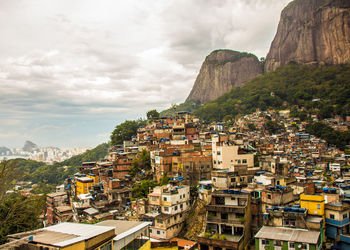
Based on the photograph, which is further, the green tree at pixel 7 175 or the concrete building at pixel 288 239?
the green tree at pixel 7 175

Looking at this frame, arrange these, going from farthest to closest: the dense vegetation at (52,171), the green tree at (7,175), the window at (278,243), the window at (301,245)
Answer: the dense vegetation at (52,171)
the green tree at (7,175)
the window at (278,243)
the window at (301,245)

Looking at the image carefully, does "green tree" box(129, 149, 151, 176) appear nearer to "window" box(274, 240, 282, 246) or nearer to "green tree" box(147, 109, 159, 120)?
"window" box(274, 240, 282, 246)

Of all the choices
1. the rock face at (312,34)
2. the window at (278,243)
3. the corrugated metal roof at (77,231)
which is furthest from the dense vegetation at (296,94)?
the corrugated metal roof at (77,231)

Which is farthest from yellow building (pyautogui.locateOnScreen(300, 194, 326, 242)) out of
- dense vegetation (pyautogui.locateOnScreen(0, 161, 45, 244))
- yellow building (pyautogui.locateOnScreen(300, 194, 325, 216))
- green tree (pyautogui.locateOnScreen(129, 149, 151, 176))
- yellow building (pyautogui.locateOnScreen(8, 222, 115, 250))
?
green tree (pyautogui.locateOnScreen(129, 149, 151, 176))

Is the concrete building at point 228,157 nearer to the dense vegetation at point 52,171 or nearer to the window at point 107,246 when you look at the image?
the window at point 107,246

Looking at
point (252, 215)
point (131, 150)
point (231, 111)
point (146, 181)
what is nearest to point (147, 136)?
point (131, 150)

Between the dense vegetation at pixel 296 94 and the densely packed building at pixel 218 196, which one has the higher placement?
the dense vegetation at pixel 296 94

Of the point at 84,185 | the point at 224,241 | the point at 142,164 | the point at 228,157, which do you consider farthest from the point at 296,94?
the point at 224,241

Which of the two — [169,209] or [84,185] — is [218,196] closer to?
[169,209]
